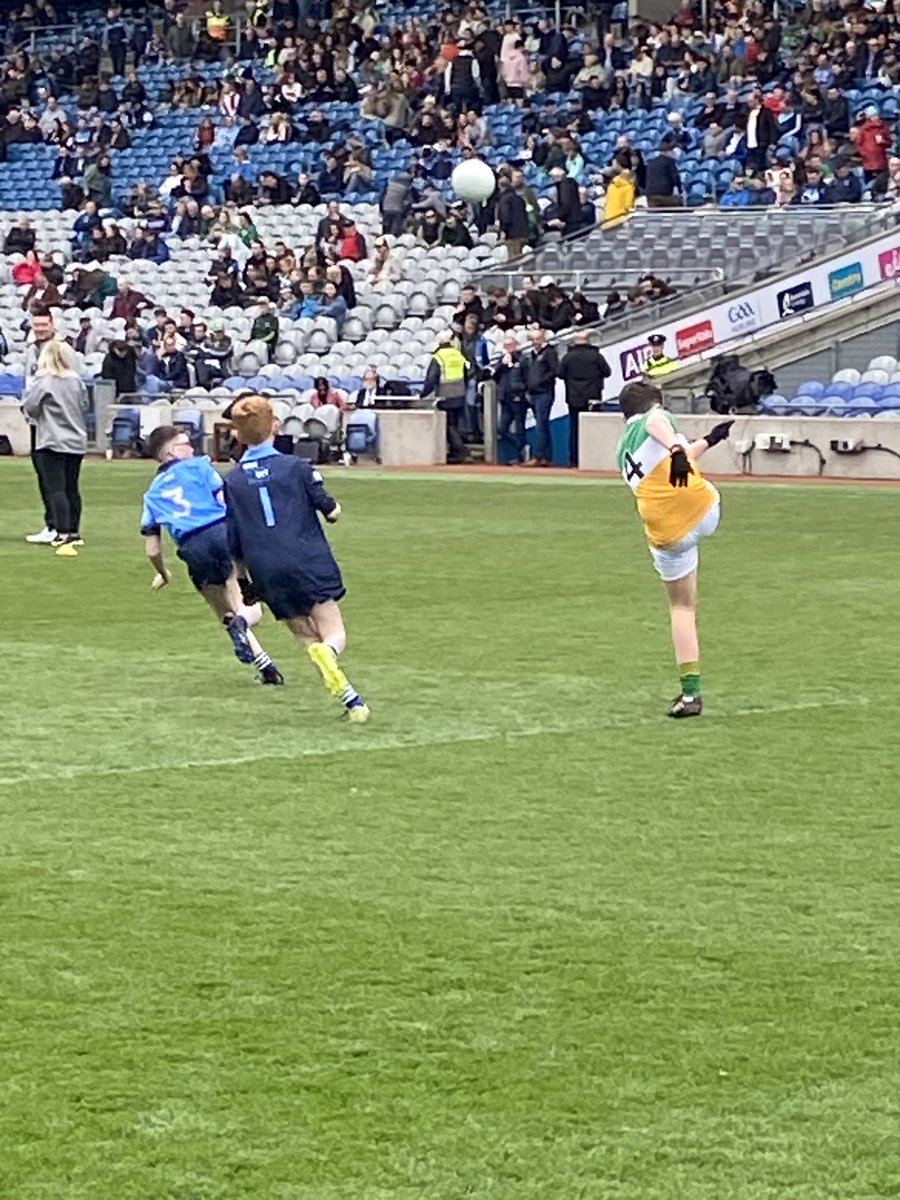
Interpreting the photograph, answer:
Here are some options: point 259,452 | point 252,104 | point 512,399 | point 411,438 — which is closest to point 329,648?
point 259,452

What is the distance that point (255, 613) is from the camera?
13273 mm

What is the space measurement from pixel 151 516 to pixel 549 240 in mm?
25458

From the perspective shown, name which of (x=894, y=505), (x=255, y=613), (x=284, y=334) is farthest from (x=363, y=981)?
(x=284, y=334)

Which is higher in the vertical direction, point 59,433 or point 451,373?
point 59,433

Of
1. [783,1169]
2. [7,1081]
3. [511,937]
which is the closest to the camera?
[783,1169]

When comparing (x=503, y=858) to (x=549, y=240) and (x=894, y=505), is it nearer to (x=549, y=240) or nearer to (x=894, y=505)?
(x=894, y=505)

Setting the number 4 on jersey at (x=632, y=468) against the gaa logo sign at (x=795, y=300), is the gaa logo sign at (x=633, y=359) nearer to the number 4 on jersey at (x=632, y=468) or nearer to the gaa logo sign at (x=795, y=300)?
the gaa logo sign at (x=795, y=300)

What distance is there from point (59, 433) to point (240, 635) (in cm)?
778

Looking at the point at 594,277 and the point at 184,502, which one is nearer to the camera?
the point at 184,502

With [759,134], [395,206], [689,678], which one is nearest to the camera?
[689,678]

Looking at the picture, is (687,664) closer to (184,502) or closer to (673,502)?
(673,502)

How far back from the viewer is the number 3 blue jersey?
533 inches

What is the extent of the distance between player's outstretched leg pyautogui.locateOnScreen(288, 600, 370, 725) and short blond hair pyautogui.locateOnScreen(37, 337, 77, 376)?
351 inches

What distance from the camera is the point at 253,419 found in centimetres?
1181
